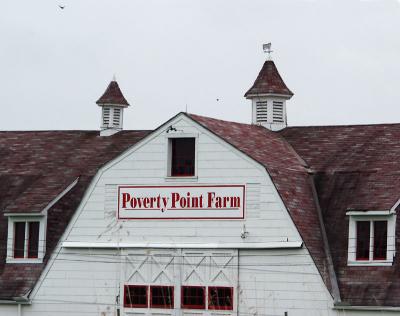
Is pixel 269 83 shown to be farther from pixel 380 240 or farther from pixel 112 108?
pixel 380 240

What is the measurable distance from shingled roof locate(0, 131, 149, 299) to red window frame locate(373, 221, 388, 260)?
10354 millimetres

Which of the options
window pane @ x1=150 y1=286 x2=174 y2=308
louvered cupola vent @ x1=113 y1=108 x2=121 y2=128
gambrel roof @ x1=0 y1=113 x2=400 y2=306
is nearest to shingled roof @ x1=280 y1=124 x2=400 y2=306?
gambrel roof @ x1=0 y1=113 x2=400 y2=306

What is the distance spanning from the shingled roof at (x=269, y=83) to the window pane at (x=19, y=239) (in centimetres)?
1091

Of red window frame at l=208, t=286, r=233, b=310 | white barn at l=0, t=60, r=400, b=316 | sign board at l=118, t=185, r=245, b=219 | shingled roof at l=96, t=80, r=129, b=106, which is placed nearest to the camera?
white barn at l=0, t=60, r=400, b=316

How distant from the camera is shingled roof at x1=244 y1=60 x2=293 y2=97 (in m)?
56.9

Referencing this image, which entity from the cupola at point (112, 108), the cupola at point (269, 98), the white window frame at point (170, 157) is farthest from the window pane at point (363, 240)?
the cupola at point (112, 108)

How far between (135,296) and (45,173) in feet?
26.4

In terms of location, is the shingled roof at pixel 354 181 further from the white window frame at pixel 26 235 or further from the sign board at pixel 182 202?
the white window frame at pixel 26 235

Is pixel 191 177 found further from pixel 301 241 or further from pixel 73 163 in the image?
pixel 73 163

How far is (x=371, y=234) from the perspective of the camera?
4766 centimetres

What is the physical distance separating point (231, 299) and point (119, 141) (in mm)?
11618

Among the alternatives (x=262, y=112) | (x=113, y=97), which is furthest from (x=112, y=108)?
(x=262, y=112)

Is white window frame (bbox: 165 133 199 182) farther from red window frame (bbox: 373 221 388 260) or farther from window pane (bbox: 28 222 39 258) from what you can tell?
red window frame (bbox: 373 221 388 260)

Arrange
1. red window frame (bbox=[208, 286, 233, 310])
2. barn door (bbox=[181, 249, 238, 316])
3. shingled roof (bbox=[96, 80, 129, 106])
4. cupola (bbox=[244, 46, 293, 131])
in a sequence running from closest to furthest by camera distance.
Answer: red window frame (bbox=[208, 286, 233, 310]) → barn door (bbox=[181, 249, 238, 316]) → cupola (bbox=[244, 46, 293, 131]) → shingled roof (bbox=[96, 80, 129, 106])
